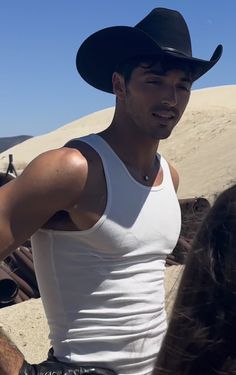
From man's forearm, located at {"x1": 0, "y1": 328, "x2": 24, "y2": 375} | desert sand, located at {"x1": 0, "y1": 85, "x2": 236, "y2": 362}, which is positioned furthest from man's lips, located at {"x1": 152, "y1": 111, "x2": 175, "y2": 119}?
desert sand, located at {"x1": 0, "y1": 85, "x2": 236, "y2": 362}

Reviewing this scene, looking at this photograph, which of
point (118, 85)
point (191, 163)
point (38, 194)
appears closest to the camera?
point (38, 194)

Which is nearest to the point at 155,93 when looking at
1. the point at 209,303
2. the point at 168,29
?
the point at 168,29

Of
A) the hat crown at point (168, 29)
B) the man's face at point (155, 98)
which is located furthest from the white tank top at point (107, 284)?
the hat crown at point (168, 29)

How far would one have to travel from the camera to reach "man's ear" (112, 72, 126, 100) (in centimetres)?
284

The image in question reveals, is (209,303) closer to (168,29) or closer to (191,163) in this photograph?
(168,29)

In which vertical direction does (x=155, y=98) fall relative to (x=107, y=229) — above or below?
above

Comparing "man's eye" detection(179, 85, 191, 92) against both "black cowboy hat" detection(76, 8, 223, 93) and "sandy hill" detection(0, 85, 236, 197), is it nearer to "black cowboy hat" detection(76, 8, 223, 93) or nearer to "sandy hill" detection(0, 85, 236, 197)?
"black cowboy hat" detection(76, 8, 223, 93)

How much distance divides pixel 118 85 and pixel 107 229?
26.5 inches

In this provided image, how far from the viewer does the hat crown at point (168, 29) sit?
273 centimetres

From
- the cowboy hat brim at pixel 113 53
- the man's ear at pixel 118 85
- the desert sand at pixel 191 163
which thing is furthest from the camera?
the desert sand at pixel 191 163

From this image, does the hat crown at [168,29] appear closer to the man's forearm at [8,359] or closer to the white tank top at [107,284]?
the white tank top at [107,284]

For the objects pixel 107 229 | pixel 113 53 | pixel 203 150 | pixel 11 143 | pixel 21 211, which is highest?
pixel 113 53

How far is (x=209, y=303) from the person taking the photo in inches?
54.6

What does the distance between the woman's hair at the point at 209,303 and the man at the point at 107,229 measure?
0.98m
